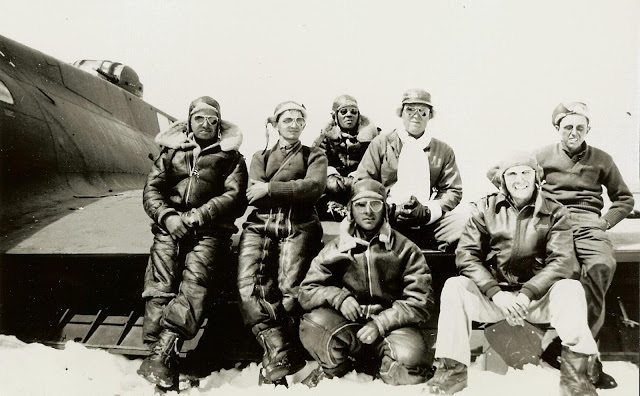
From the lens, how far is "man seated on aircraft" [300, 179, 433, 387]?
2979 mm

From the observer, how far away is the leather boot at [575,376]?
9.12 feet

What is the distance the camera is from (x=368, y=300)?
10.5 feet

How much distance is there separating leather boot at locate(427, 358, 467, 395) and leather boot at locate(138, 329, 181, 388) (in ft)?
5.08

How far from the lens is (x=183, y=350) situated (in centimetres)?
390

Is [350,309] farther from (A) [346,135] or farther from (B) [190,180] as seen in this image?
(A) [346,135]

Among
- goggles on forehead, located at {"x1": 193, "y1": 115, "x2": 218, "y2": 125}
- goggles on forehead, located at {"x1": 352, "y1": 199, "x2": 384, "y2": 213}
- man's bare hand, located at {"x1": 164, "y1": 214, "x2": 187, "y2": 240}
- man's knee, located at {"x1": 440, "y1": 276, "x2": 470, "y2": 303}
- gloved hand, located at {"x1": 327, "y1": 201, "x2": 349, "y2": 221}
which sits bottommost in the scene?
man's bare hand, located at {"x1": 164, "y1": 214, "x2": 187, "y2": 240}

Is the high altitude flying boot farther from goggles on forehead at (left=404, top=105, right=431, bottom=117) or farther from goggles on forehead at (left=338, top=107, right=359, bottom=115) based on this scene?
goggles on forehead at (left=338, top=107, right=359, bottom=115)

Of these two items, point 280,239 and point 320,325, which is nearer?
point 320,325

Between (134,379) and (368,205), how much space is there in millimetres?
1842

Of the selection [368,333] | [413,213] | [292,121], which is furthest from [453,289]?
[292,121]

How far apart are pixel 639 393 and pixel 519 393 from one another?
67cm

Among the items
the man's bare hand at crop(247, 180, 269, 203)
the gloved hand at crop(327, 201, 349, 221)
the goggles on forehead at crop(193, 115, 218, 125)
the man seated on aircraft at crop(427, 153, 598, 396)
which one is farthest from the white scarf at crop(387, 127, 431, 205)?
the goggles on forehead at crop(193, 115, 218, 125)

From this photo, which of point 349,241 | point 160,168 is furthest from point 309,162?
point 160,168

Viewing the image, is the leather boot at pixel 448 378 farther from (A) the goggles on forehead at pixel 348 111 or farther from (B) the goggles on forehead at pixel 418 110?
(A) the goggles on forehead at pixel 348 111
